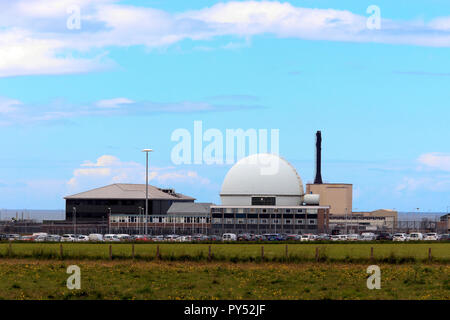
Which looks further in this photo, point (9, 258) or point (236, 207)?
point (236, 207)

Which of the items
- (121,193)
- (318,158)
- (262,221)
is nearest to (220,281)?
(262,221)

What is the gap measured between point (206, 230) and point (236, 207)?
7.59 m

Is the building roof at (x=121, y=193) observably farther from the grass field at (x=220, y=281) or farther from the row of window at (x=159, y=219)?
the grass field at (x=220, y=281)

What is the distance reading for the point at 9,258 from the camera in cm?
5194

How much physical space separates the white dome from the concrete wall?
70.6ft

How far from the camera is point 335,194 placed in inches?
6673

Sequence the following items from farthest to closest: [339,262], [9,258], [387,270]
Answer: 1. [9,258]
2. [339,262]
3. [387,270]

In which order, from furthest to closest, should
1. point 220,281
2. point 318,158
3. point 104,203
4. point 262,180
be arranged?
1. point 318,158
2. point 104,203
3. point 262,180
4. point 220,281

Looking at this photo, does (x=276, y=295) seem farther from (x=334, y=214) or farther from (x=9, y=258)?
(x=334, y=214)

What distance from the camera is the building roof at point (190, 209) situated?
487 ft

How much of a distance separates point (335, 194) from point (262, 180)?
3213cm

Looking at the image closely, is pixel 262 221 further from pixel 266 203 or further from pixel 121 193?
pixel 121 193

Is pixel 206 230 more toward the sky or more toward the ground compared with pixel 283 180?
more toward the ground
